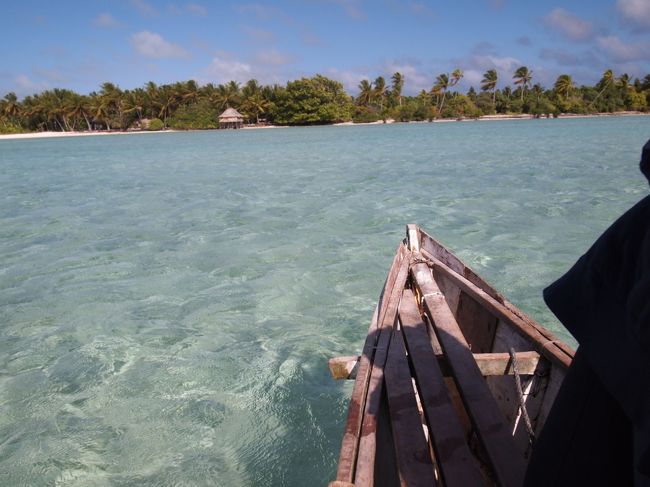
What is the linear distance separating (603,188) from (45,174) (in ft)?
84.9

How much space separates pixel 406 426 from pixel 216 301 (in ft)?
16.7

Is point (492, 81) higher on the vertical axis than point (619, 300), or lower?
higher

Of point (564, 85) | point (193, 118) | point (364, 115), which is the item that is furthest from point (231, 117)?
point (564, 85)

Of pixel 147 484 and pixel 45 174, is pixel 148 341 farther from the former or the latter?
pixel 45 174

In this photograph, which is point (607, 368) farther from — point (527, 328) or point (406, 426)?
point (527, 328)

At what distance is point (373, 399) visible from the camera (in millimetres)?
2512

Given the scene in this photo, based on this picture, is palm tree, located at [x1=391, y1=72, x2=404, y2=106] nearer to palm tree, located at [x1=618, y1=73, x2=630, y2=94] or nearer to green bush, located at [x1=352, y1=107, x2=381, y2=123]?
green bush, located at [x1=352, y1=107, x2=381, y2=123]

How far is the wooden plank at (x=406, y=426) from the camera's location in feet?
6.55

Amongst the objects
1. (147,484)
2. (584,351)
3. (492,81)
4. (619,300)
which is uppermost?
(492,81)

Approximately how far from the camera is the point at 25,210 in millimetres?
14508

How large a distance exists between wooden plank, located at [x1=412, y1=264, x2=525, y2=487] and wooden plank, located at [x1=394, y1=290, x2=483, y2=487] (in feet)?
0.28

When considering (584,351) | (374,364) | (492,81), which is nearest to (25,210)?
(374,364)

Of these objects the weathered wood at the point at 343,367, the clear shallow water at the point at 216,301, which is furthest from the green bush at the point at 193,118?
the weathered wood at the point at 343,367

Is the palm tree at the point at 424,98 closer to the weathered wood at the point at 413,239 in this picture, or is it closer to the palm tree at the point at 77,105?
the palm tree at the point at 77,105
